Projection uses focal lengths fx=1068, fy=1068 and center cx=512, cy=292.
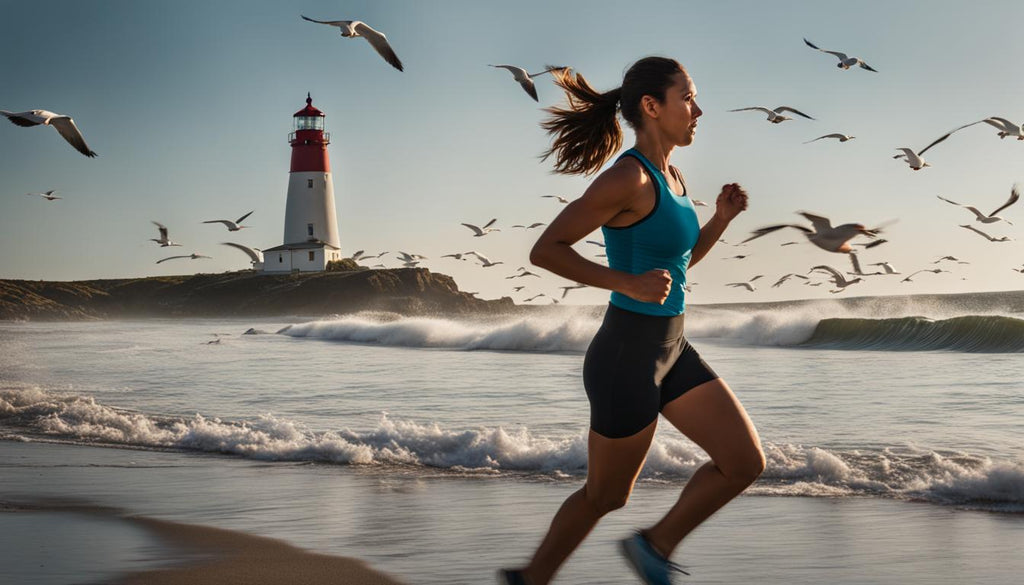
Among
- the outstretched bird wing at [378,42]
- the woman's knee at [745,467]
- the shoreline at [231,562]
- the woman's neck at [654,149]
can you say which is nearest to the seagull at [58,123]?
the outstretched bird wing at [378,42]

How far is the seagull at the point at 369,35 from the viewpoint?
13031 millimetres

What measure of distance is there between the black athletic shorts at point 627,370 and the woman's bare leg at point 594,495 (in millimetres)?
51

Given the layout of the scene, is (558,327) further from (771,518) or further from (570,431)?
(771,518)

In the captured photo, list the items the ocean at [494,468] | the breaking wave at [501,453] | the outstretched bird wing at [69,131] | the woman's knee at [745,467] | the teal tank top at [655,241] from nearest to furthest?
the teal tank top at [655,241] → the woman's knee at [745,467] → the ocean at [494,468] → the breaking wave at [501,453] → the outstretched bird wing at [69,131]

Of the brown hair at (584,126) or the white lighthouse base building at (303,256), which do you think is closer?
the brown hair at (584,126)

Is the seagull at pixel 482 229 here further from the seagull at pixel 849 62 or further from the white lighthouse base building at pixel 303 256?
the white lighthouse base building at pixel 303 256

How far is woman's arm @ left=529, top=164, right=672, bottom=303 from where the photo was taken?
139 inches

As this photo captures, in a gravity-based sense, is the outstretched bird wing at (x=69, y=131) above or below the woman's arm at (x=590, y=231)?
above

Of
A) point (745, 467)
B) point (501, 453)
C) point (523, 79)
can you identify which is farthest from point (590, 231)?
point (523, 79)

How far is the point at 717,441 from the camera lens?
3873mm

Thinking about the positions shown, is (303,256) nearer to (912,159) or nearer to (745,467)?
(912,159)

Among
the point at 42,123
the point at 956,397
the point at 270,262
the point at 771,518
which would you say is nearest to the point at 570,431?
the point at 771,518

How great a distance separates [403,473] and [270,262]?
76811 millimetres

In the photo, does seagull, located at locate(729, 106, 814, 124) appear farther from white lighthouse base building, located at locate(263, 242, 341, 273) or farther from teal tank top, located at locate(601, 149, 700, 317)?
white lighthouse base building, located at locate(263, 242, 341, 273)
